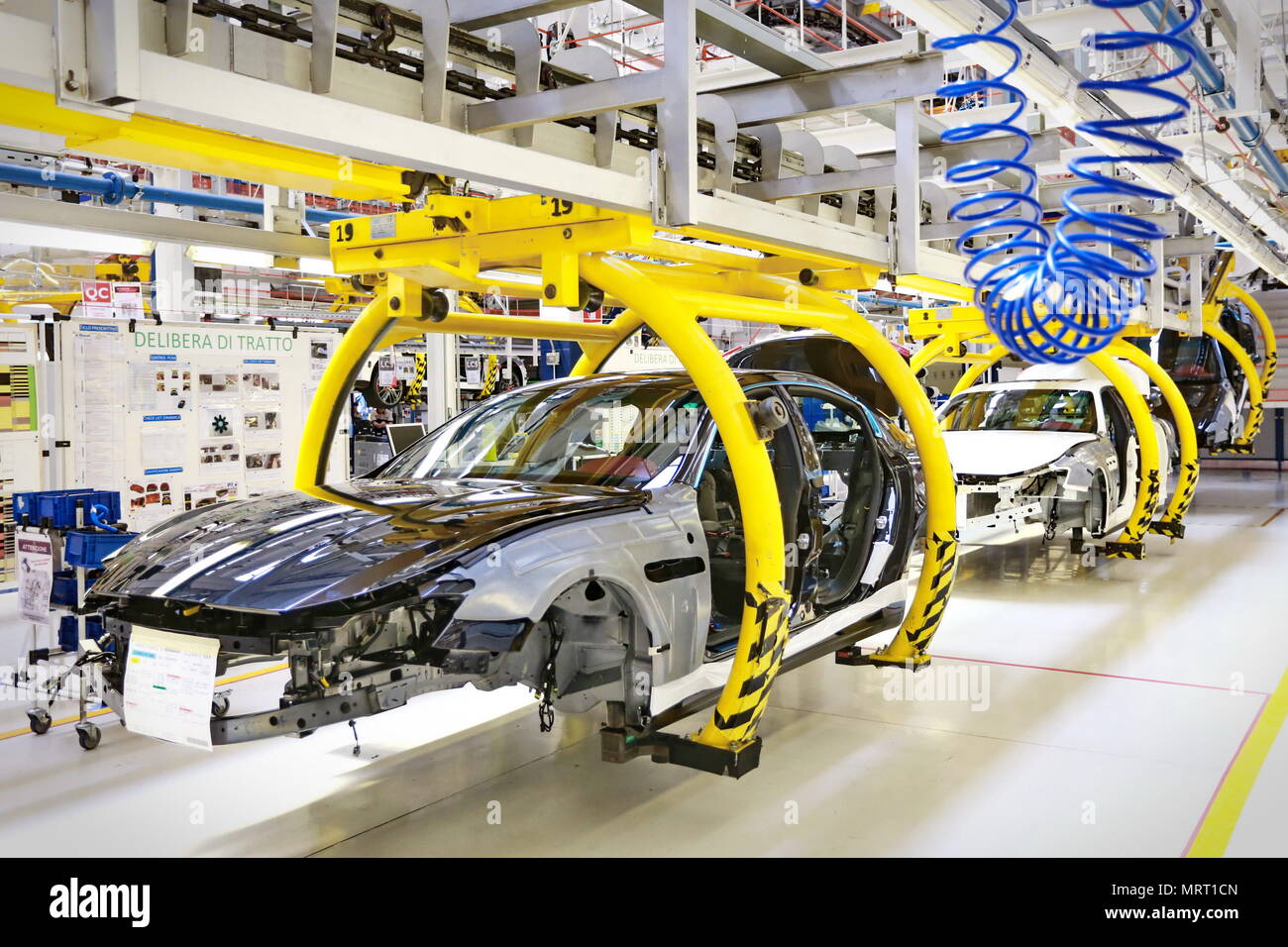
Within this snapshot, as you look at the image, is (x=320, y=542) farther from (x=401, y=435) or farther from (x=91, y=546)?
(x=401, y=435)

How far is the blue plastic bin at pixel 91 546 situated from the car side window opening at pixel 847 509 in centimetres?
312

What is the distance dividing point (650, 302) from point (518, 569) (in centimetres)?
120

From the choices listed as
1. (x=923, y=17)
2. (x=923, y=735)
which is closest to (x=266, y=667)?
(x=923, y=735)

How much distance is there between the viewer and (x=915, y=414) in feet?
18.0

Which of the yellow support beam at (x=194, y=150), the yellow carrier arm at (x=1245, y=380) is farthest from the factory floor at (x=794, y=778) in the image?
the yellow carrier arm at (x=1245, y=380)

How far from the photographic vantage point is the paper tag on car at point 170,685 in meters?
3.11

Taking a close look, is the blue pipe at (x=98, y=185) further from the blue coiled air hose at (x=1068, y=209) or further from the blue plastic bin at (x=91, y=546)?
the blue coiled air hose at (x=1068, y=209)

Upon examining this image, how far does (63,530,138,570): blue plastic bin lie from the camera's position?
15.7ft

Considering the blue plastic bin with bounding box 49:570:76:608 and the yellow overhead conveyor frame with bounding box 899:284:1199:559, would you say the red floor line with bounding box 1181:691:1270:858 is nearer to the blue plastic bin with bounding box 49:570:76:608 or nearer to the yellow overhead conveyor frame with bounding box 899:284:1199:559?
the yellow overhead conveyor frame with bounding box 899:284:1199:559

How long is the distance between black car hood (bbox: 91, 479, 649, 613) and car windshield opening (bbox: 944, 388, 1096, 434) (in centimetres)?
700

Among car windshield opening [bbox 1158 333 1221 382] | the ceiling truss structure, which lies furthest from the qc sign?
car windshield opening [bbox 1158 333 1221 382]

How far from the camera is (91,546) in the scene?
4797 mm

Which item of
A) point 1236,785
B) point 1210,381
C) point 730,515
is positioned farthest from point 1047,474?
point 1210,381
